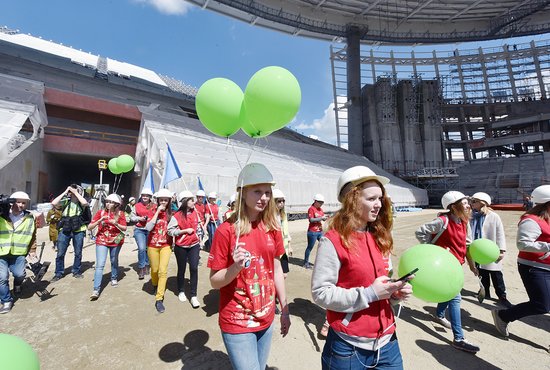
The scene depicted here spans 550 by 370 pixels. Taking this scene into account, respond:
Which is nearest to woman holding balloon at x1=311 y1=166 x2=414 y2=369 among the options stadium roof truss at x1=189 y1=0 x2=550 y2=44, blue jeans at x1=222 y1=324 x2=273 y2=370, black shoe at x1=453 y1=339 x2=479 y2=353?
blue jeans at x1=222 y1=324 x2=273 y2=370

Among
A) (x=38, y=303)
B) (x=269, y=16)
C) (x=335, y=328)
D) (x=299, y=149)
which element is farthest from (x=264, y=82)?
(x=269, y=16)

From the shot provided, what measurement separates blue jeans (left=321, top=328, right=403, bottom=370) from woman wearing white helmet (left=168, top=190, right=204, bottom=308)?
11.2ft

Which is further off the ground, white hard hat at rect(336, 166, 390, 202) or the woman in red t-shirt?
white hard hat at rect(336, 166, 390, 202)

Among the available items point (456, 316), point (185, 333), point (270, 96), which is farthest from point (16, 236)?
point (456, 316)

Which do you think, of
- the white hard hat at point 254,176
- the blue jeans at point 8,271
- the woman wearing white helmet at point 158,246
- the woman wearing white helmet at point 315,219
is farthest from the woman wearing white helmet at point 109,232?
the white hard hat at point 254,176

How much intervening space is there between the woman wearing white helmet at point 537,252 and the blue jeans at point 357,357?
8.94ft

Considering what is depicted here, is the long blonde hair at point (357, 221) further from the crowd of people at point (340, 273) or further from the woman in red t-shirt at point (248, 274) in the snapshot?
the woman in red t-shirt at point (248, 274)

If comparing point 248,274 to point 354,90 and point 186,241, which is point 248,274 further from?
point 354,90

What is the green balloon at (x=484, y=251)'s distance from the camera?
384 centimetres

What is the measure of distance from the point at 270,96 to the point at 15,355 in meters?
2.26

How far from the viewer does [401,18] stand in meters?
39.0

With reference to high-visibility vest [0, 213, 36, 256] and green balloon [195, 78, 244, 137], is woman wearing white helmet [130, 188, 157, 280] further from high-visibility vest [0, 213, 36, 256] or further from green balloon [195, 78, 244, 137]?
green balloon [195, 78, 244, 137]

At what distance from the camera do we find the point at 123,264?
24.3 feet

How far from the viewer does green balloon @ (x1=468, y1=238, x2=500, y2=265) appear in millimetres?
3840
